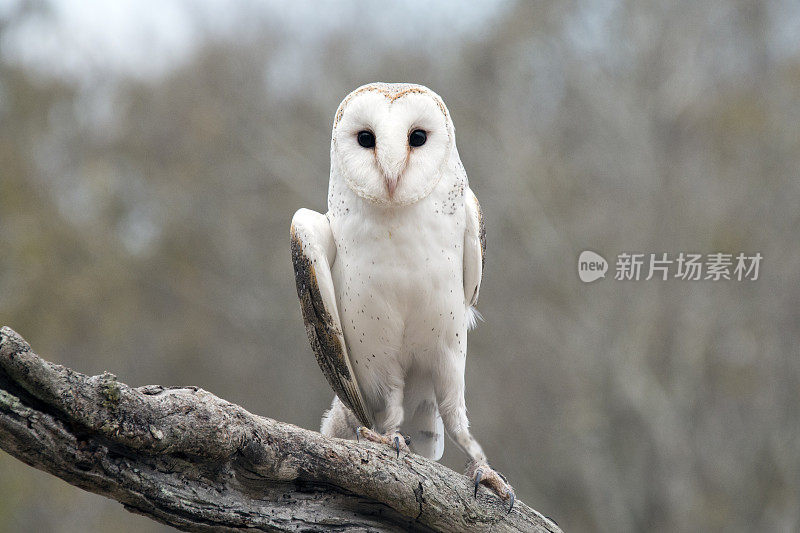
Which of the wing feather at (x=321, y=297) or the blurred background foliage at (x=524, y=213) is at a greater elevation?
the blurred background foliage at (x=524, y=213)

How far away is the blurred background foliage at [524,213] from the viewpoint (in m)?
11.2

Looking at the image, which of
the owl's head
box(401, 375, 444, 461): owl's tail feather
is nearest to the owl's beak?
the owl's head

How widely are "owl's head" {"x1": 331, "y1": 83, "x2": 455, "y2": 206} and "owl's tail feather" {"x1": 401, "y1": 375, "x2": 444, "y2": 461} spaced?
34.0 inches

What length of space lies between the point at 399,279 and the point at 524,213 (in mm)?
9606

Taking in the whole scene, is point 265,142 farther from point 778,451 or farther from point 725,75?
point 778,451

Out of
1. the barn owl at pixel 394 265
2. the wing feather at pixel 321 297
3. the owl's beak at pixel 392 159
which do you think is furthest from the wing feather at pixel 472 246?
the wing feather at pixel 321 297

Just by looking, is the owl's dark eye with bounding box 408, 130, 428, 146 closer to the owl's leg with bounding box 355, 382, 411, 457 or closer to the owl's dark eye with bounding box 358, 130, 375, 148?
the owl's dark eye with bounding box 358, 130, 375, 148

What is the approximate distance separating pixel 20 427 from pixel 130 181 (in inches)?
504

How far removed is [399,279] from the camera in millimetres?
2951

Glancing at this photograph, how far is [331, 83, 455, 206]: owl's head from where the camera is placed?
9.17ft

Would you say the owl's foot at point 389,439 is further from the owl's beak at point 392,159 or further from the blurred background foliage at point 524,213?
the blurred background foliage at point 524,213

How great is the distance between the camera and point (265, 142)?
44.2 feet

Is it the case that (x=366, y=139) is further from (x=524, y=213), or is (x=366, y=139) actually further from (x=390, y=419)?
(x=524, y=213)

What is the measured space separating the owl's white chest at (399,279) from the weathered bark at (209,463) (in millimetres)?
477
